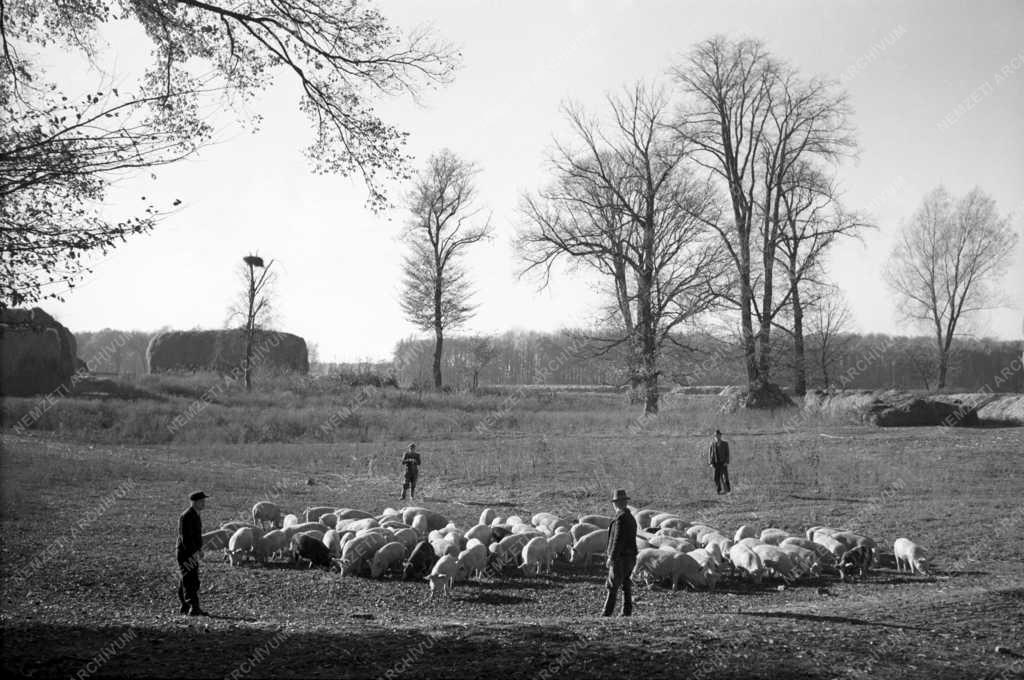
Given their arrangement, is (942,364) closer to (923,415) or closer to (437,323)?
(923,415)

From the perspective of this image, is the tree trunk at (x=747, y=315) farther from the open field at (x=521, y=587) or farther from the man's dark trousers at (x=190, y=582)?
the man's dark trousers at (x=190, y=582)

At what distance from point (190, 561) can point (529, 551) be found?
→ 4.82m

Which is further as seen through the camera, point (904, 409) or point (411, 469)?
point (904, 409)

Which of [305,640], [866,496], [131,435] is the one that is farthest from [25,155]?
[131,435]

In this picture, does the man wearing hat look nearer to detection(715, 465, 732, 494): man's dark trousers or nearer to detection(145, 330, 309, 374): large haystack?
detection(715, 465, 732, 494): man's dark trousers

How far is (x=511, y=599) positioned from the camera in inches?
409

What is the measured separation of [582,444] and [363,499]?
10163mm

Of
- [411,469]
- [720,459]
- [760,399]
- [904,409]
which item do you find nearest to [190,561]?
[411,469]

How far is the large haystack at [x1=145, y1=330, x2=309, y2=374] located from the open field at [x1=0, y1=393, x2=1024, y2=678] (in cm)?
2417

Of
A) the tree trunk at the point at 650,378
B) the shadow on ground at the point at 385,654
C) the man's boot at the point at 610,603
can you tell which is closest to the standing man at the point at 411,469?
the man's boot at the point at 610,603

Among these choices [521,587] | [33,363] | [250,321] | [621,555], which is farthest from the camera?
[250,321]

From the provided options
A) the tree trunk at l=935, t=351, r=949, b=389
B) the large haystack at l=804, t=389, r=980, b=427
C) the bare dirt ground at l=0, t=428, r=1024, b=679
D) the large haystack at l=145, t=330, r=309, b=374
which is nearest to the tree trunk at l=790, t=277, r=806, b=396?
the large haystack at l=804, t=389, r=980, b=427

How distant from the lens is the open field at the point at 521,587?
22.4ft

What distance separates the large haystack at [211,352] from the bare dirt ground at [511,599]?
27.2m
